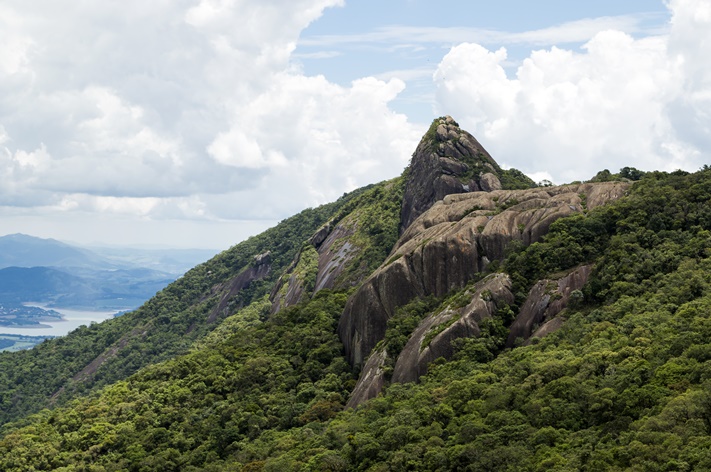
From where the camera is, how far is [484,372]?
183 ft

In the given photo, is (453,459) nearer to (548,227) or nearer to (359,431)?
(359,431)

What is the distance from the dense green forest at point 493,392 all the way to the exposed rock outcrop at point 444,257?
2201mm

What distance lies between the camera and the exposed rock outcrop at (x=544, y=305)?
6128 cm

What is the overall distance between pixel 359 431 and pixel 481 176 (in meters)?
55.9

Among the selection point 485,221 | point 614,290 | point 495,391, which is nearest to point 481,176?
point 485,221

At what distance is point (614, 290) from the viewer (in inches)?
2347

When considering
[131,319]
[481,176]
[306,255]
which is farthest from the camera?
[131,319]

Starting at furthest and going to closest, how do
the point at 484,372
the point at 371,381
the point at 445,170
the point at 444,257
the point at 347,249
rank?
1. the point at 347,249
2. the point at 445,170
3. the point at 444,257
4. the point at 371,381
5. the point at 484,372

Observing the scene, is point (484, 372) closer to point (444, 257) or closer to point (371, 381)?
point (371, 381)

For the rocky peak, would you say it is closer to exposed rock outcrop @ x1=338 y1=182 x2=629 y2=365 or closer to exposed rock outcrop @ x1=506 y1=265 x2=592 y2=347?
exposed rock outcrop @ x1=338 y1=182 x2=629 y2=365

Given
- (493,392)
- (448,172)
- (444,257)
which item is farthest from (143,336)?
(493,392)

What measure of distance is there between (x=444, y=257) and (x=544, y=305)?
1267cm

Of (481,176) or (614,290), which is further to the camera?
(481,176)

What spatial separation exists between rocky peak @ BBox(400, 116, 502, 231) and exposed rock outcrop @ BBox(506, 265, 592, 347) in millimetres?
36603
